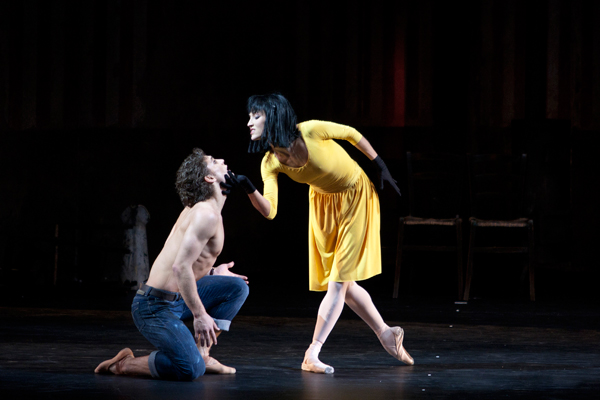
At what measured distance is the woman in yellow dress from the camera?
121 inches

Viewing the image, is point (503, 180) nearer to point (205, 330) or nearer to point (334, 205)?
point (334, 205)

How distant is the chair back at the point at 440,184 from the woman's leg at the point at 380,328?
2226 millimetres

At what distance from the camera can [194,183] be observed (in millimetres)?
2918

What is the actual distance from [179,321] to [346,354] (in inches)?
32.7

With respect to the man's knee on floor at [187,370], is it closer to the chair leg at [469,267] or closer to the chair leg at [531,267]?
the chair leg at [469,267]

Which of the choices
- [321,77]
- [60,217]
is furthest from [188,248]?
[60,217]

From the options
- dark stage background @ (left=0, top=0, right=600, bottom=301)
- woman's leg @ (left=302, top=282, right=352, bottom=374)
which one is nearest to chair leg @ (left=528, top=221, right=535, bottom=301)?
dark stage background @ (left=0, top=0, right=600, bottom=301)

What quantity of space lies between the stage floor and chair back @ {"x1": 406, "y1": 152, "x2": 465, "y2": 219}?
88 centimetres

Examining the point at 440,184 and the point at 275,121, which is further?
the point at 440,184

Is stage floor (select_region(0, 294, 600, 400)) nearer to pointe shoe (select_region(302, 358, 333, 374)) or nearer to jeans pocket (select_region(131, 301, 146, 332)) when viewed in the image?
pointe shoe (select_region(302, 358, 333, 374))

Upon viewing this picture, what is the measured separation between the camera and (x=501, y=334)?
3896 mm

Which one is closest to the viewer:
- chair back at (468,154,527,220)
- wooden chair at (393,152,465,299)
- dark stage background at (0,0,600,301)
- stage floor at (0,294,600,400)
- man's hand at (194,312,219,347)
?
stage floor at (0,294,600,400)

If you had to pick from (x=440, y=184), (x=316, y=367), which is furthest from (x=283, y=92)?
(x=316, y=367)

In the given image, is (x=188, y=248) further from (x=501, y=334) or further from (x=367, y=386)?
(x=501, y=334)
